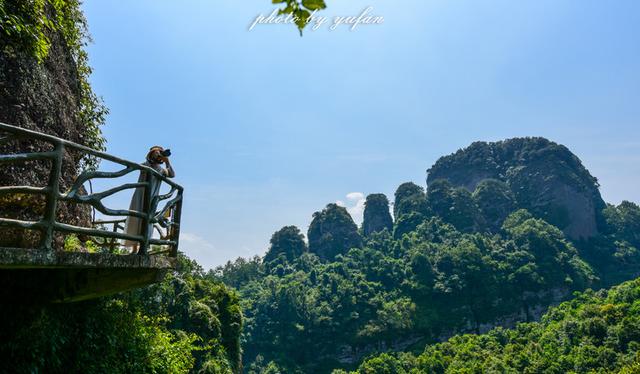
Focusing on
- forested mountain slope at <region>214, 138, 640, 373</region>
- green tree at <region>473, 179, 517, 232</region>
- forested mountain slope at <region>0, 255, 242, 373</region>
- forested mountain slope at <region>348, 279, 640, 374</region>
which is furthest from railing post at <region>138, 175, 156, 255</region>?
green tree at <region>473, 179, 517, 232</region>

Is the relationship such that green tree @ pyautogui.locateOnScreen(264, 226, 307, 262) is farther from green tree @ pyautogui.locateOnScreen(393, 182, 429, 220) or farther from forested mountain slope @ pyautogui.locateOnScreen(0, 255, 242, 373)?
forested mountain slope @ pyautogui.locateOnScreen(0, 255, 242, 373)

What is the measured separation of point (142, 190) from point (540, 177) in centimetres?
9039

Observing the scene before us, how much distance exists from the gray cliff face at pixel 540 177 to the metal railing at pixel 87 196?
85.1m

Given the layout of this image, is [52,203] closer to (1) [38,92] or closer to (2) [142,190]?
(2) [142,190]

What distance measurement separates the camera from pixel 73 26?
671cm

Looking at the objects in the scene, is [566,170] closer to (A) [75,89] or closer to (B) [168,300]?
(B) [168,300]

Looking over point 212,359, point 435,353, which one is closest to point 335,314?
point 435,353

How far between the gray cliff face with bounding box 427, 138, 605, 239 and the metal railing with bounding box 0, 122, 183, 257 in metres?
85.1

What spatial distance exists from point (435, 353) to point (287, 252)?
4811 cm

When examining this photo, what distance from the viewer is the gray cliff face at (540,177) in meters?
76.8

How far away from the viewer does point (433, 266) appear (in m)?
59.7

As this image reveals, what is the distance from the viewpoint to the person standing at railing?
4348mm

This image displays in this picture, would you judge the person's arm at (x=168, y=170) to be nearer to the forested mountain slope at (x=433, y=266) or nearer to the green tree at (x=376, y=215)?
the forested mountain slope at (x=433, y=266)

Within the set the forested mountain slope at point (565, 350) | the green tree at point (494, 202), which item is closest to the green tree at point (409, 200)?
the green tree at point (494, 202)
